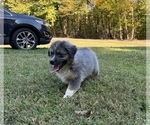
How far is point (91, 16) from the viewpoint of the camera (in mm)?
25109

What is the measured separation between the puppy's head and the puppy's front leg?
21 centimetres

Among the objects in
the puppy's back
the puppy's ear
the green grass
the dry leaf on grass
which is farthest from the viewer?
the puppy's back

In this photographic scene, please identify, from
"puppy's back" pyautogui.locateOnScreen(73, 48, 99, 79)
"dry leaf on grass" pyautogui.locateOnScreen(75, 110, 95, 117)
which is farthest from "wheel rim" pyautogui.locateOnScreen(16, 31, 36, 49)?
"dry leaf on grass" pyautogui.locateOnScreen(75, 110, 95, 117)

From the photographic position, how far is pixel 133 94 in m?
2.87

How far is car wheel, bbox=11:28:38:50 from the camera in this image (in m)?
7.42

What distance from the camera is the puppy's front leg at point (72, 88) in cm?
277

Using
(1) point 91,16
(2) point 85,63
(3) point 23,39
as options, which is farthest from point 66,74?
(1) point 91,16

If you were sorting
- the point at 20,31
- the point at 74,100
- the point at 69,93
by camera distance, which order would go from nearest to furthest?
the point at 74,100 → the point at 69,93 → the point at 20,31

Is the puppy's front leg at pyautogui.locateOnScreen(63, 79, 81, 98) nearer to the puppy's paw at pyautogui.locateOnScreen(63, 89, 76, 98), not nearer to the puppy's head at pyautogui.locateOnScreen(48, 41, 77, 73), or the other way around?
the puppy's paw at pyautogui.locateOnScreen(63, 89, 76, 98)

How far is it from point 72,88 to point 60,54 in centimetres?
35

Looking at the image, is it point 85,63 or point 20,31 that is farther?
point 20,31

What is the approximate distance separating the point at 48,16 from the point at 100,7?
14.5 feet

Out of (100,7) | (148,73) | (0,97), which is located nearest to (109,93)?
(0,97)

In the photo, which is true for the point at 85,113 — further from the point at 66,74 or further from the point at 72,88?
the point at 66,74
